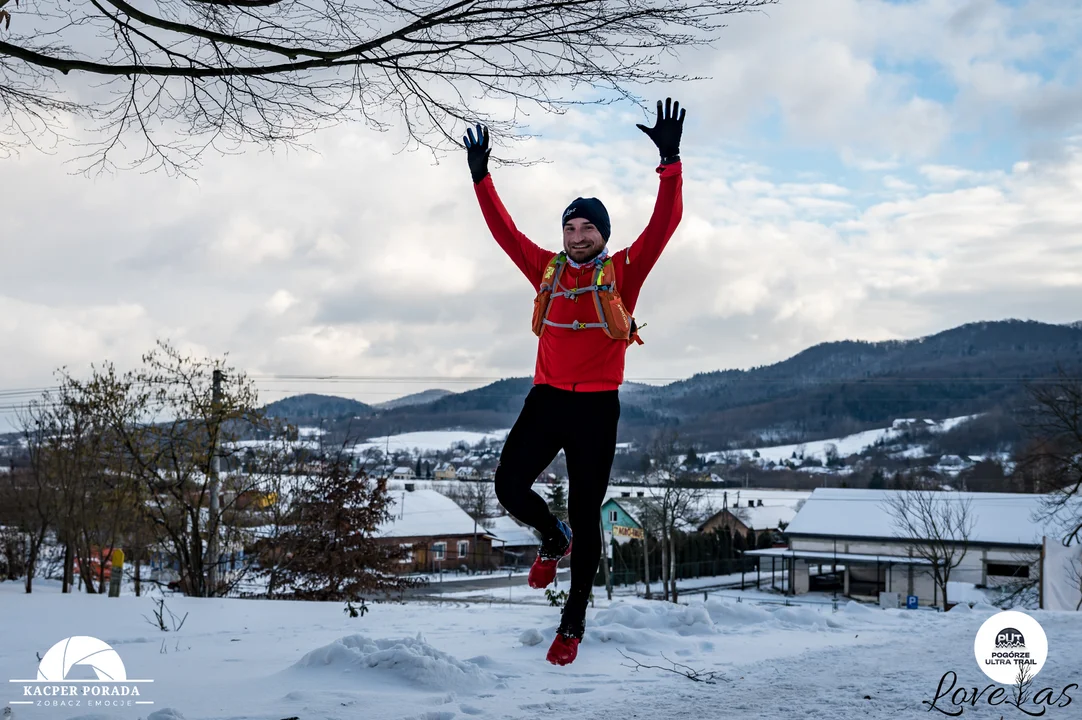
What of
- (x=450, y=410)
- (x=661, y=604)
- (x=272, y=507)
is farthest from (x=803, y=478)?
(x=661, y=604)

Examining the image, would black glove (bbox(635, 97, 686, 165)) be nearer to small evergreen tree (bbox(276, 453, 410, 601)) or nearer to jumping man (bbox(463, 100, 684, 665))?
jumping man (bbox(463, 100, 684, 665))

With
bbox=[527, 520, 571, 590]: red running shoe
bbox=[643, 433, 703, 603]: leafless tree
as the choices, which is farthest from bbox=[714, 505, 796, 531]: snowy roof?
bbox=[527, 520, 571, 590]: red running shoe

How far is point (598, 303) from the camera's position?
4.27 meters

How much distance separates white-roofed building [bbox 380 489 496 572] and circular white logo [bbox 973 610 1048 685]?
47009 mm

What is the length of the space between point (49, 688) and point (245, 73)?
4.06 meters

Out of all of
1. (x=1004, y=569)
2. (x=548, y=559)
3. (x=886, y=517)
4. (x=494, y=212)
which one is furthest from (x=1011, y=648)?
(x=886, y=517)

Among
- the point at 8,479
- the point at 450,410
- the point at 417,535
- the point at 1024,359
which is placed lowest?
the point at 417,535

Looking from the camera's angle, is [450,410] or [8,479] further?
[8,479]

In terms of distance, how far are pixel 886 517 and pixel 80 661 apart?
142 feet

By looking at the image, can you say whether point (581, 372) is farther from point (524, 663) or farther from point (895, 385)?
point (895, 385)

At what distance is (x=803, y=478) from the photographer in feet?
361

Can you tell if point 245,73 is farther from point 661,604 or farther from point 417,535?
point 417,535

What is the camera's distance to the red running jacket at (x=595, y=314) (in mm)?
4309

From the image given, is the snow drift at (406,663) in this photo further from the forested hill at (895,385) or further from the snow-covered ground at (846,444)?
the snow-covered ground at (846,444)
